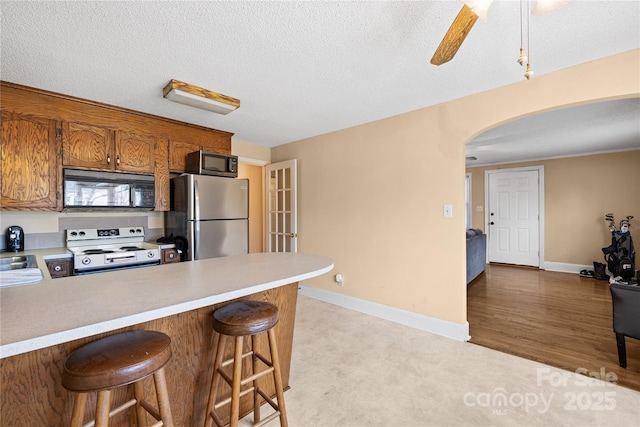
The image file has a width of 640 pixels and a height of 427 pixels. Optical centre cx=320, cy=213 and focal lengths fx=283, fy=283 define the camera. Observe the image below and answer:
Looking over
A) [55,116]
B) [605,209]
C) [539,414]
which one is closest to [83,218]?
[55,116]

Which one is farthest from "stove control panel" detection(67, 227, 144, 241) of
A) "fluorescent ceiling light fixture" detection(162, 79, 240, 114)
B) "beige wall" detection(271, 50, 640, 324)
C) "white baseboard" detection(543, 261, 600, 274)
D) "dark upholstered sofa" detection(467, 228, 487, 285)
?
"white baseboard" detection(543, 261, 600, 274)

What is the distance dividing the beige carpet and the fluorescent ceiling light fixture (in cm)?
230

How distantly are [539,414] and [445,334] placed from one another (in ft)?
3.40

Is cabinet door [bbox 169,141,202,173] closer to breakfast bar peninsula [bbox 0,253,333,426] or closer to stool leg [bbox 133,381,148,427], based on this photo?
breakfast bar peninsula [bbox 0,253,333,426]

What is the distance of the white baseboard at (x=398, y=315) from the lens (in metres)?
2.68

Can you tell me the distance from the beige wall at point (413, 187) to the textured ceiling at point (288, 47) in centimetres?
17

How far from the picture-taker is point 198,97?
7.94 feet

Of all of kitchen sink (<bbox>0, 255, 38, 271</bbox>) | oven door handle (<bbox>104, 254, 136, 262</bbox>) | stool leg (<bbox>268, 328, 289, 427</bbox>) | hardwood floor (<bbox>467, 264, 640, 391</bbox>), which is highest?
kitchen sink (<bbox>0, 255, 38, 271</bbox>)

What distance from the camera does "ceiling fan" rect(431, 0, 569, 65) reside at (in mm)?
1062

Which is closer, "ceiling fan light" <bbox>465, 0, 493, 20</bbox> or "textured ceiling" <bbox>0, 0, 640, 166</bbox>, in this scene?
"ceiling fan light" <bbox>465, 0, 493, 20</bbox>

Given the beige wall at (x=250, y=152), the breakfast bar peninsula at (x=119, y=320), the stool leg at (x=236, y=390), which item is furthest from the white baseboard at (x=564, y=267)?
the stool leg at (x=236, y=390)

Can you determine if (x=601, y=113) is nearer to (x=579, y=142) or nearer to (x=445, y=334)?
(x=579, y=142)

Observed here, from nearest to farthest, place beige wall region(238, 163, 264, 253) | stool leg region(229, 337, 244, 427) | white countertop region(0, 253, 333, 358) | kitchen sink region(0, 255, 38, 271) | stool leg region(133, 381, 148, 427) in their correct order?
1. white countertop region(0, 253, 333, 358)
2. stool leg region(133, 381, 148, 427)
3. stool leg region(229, 337, 244, 427)
4. kitchen sink region(0, 255, 38, 271)
5. beige wall region(238, 163, 264, 253)

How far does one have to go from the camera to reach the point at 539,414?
1.71 metres
